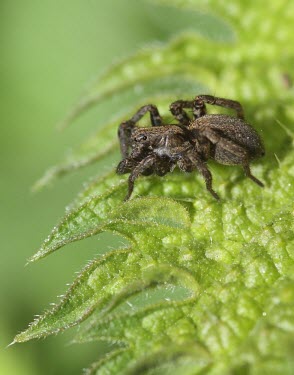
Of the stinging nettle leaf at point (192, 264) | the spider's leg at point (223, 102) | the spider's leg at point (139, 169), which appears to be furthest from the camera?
the spider's leg at point (223, 102)

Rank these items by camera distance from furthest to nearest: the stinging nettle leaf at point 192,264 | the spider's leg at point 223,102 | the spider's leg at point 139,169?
the spider's leg at point 223,102 → the spider's leg at point 139,169 → the stinging nettle leaf at point 192,264

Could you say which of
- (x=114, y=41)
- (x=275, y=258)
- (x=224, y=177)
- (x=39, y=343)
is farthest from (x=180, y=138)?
(x=114, y=41)

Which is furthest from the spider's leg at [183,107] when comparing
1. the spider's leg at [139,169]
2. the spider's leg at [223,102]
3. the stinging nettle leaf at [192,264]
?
the spider's leg at [139,169]

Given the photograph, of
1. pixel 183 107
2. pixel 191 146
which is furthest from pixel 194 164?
pixel 183 107

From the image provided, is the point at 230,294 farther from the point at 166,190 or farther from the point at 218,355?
the point at 166,190

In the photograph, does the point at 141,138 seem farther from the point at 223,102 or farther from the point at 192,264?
the point at 192,264

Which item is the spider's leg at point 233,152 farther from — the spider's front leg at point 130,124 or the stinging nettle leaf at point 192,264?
the spider's front leg at point 130,124
